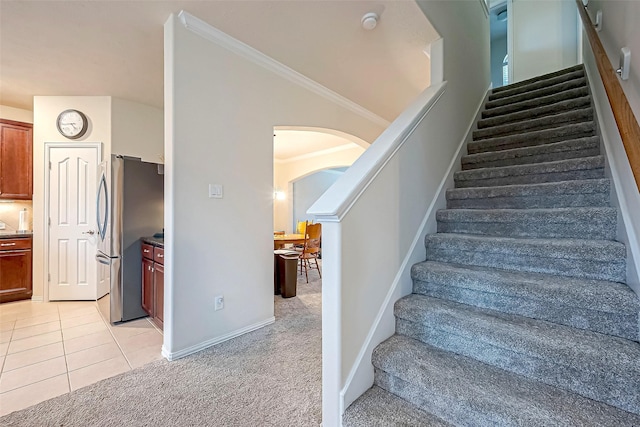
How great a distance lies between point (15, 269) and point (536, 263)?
17.8 feet

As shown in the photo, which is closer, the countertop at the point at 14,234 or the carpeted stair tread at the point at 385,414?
the carpeted stair tread at the point at 385,414

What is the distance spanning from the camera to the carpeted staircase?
104 cm

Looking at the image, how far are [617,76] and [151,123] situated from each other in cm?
460

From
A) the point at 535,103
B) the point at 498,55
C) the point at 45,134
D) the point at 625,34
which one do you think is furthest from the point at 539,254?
the point at 498,55

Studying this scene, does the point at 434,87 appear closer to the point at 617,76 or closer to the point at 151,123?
the point at 617,76

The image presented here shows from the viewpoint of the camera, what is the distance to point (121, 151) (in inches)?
141

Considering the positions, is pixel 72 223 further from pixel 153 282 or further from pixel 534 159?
pixel 534 159

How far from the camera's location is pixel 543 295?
1.30m

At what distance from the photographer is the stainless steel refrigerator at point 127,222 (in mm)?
2764

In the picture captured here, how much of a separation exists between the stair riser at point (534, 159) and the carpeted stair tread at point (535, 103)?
101 centimetres

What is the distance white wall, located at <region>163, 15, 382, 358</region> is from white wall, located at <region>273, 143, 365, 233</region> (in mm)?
3394

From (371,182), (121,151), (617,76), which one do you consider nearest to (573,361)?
(371,182)

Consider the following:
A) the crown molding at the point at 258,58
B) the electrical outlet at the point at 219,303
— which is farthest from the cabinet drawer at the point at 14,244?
the crown molding at the point at 258,58

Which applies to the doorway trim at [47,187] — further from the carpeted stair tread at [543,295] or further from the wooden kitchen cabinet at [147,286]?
the carpeted stair tread at [543,295]
